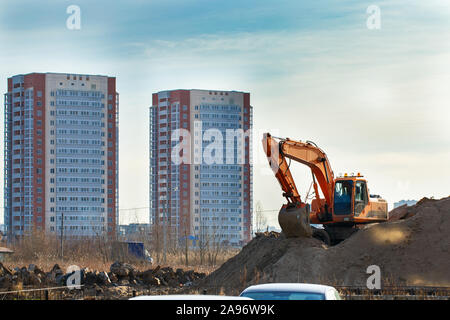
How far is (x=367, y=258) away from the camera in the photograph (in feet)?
96.9

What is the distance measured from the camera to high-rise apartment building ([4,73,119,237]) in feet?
373

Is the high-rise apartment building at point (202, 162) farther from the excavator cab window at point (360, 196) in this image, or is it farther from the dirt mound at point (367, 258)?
the dirt mound at point (367, 258)

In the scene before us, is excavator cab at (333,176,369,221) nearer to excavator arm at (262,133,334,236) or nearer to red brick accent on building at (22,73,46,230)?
excavator arm at (262,133,334,236)

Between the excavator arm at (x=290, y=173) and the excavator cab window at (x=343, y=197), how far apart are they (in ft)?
0.93

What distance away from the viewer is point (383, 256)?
29.7 meters

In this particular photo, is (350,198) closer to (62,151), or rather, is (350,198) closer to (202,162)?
(62,151)

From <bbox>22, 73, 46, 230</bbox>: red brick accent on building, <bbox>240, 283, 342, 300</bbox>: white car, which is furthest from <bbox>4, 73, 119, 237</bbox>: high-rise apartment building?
<bbox>240, 283, 342, 300</bbox>: white car

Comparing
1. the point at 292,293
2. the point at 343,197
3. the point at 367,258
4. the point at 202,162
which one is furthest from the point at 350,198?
the point at 202,162

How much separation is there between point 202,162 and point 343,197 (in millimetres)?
94708

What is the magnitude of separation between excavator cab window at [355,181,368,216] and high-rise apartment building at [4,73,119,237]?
276ft
